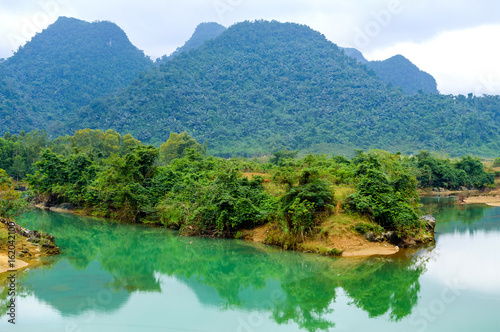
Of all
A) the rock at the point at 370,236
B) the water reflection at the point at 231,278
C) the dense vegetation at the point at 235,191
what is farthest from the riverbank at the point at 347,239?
the water reflection at the point at 231,278

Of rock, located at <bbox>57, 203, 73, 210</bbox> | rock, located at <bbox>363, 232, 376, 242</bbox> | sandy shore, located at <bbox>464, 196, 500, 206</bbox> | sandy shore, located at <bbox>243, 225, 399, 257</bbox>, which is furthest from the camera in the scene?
sandy shore, located at <bbox>464, 196, 500, 206</bbox>

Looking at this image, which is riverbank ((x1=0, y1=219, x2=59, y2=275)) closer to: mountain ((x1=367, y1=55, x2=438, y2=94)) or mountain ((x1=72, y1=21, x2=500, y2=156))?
mountain ((x1=72, y1=21, x2=500, y2=156))

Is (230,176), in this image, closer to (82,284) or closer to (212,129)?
(82,284)

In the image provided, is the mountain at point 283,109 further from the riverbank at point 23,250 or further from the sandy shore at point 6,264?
the sandy shore at point 6,264

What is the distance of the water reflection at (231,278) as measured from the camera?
12047mm

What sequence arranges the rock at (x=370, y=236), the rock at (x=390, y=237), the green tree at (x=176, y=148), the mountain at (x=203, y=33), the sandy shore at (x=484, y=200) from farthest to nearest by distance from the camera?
1. the mountain at (x=203, y=33)
2. the green tree at (x=176, y=148)
3. the sandy shore at (x=484, y=200)
4. the rock at (x=390, y=237)
5. the rock at (x=370, y=236)

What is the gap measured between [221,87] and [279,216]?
82207 mm

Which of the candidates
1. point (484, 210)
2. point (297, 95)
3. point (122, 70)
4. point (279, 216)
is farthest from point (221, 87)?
point (279, 216)

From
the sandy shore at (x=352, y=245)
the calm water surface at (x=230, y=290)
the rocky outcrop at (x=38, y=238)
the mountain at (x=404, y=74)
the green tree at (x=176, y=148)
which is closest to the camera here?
the calm water surface at (x=230, y=290)

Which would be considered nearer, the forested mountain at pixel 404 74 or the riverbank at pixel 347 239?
the riverbank at pixel 347 239

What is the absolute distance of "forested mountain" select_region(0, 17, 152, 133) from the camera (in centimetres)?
9331

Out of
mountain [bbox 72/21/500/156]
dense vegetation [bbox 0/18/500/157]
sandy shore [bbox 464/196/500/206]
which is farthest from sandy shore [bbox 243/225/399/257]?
mountain [bbox 72/21/500/156]

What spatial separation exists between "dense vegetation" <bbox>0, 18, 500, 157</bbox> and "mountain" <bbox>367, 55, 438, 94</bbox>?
36705 mm

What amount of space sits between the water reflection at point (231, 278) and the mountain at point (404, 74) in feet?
448
